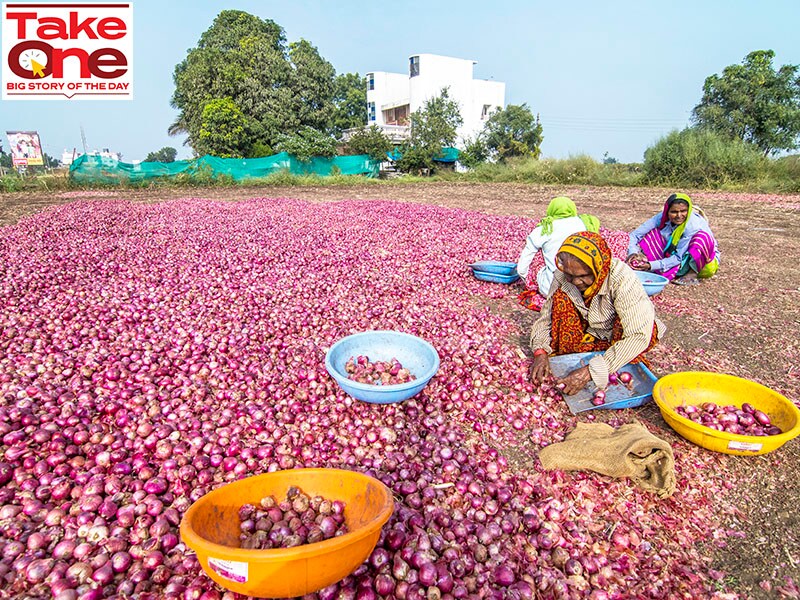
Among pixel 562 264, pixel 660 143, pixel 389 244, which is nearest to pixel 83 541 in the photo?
pixel 562 264

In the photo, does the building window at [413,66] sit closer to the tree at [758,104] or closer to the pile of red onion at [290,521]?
the tree at [758,104]

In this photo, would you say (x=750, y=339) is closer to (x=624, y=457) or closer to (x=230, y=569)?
(x=624, y=457)

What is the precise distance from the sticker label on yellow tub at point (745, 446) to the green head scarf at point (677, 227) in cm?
421

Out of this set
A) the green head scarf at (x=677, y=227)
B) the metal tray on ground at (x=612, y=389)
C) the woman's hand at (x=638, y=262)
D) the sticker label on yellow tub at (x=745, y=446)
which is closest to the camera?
the sticker label on yellow tub at (x=745, y=446)


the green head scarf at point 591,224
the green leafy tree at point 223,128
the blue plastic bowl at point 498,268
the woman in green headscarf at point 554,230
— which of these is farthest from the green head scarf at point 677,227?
the green leafy tree at point 223,128

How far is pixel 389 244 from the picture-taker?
27.3 ft

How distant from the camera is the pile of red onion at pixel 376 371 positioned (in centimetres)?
328

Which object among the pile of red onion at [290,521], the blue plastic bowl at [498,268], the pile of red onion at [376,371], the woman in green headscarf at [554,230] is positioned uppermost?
the woman in green headscarf at [554,230]

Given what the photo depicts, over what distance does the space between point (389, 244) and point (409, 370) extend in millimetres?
5148

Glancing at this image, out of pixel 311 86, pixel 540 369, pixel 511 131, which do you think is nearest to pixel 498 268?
pixel 540 369

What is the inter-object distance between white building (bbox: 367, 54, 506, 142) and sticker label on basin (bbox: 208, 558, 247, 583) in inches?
1767

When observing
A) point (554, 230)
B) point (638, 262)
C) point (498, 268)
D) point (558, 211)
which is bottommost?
point (498, 268)

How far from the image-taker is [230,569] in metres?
1.52

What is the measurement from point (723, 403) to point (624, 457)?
134cm
